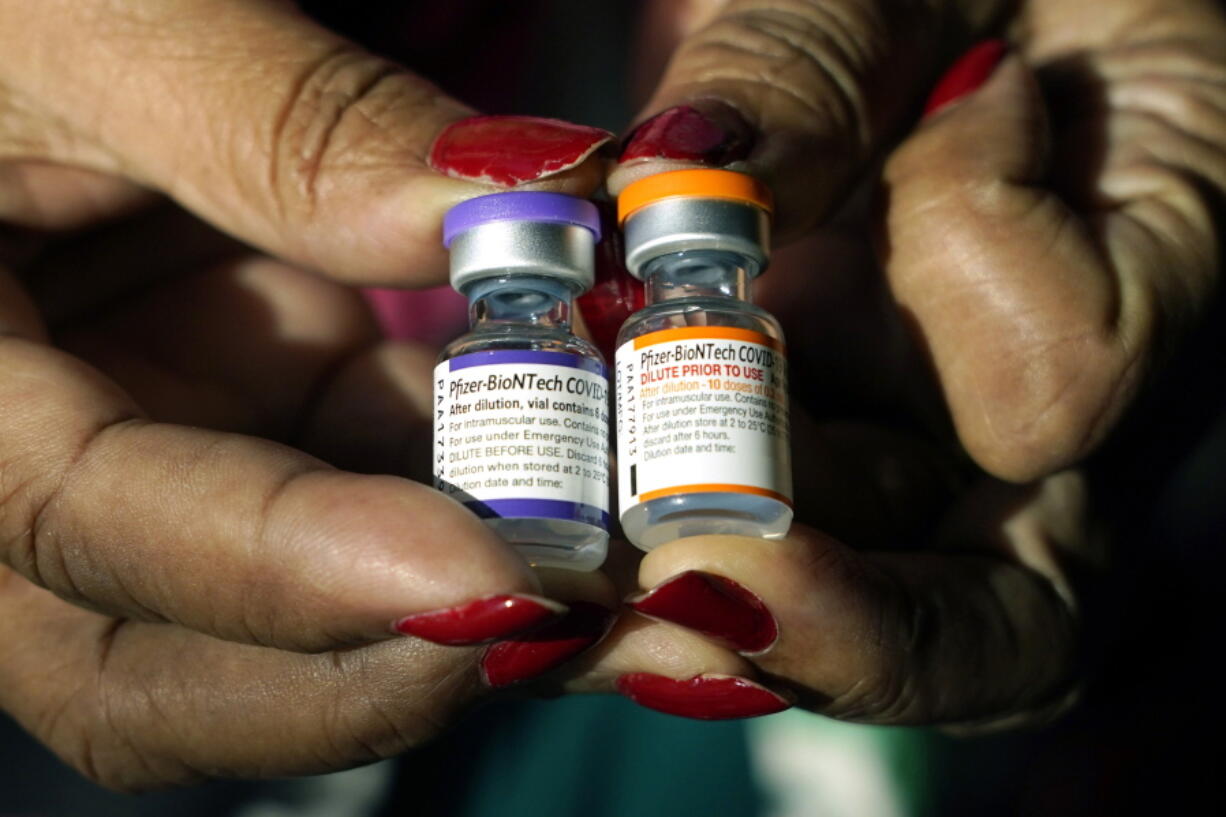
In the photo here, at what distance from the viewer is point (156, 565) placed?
0.81 meters

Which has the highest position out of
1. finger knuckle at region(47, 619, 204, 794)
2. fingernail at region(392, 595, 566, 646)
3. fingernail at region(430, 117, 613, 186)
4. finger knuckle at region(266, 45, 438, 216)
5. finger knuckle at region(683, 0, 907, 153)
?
finger knuckle at region(683, 0, 907, 153)

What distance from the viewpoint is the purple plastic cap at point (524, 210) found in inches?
32.9

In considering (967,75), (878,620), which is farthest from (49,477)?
(967,75)

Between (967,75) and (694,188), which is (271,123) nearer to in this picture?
(694,188)

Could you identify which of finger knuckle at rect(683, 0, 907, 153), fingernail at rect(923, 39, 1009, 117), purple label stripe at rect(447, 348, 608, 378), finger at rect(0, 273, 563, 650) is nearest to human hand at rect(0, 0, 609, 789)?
finger at rect(0, 273, 563, 650)

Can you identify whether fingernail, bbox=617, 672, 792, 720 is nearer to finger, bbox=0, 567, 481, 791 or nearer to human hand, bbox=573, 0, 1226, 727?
human hand, bbox=573, 0, 1226, 727

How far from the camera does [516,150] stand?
2.80 feet

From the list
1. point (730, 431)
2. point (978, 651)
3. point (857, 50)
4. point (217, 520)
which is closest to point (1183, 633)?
point (978, 651)

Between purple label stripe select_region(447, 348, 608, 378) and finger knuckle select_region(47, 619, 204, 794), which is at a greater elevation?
purple label stripe select_region(447, 348, 608, 378)

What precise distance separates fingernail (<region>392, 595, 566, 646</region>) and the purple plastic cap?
0.28m

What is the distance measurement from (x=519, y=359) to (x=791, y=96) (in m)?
0.38

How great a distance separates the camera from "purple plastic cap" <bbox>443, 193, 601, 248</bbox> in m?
0.84

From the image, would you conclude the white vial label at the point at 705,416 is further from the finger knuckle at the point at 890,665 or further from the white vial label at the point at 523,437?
the finger knuckle at the point at 890,665

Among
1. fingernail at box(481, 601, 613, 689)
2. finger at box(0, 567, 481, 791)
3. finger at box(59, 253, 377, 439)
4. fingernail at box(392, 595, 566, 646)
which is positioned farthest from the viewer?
finger at box(59, 253, 377, 439)
